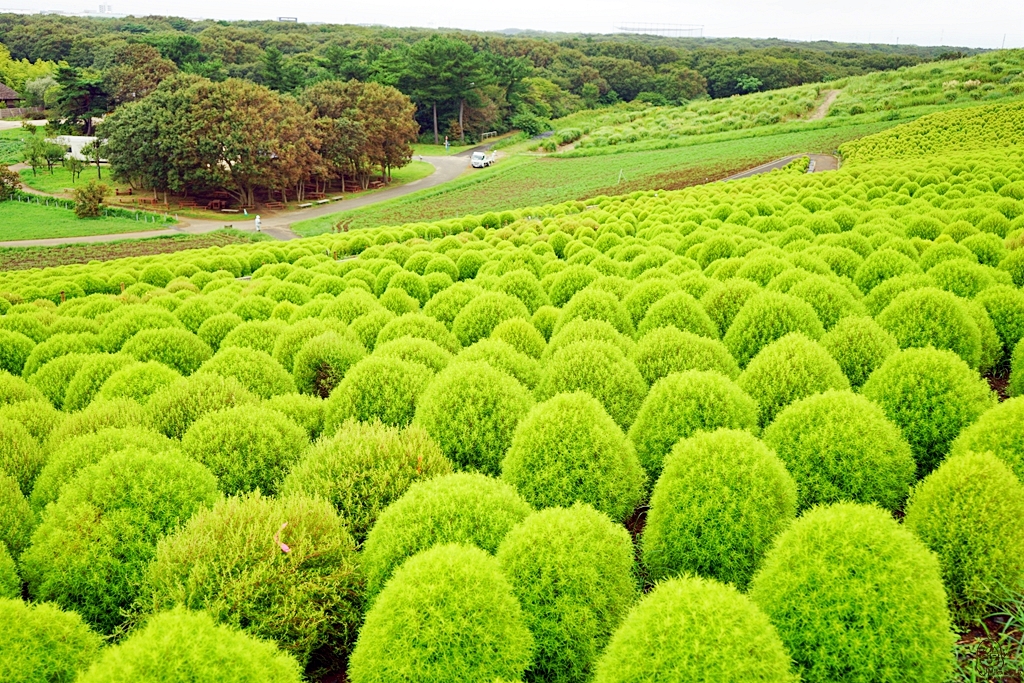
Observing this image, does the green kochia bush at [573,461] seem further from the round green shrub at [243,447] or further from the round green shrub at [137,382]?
the round green shrub at [137,382]

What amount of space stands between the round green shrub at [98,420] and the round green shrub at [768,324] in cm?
684

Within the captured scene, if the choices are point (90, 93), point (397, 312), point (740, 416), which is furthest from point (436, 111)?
point (740, 416)

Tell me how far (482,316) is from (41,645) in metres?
6.55

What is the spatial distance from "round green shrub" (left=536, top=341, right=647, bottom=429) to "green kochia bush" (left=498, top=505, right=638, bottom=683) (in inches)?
96.0

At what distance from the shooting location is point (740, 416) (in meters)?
5.86

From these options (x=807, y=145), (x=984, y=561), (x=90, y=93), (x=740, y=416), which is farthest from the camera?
(x=90, y=93)

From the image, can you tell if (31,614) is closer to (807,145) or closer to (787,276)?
(787,276)

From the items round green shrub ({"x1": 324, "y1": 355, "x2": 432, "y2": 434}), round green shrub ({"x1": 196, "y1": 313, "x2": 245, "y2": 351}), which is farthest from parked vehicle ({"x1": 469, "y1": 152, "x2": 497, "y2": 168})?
round green shrub ({"x1": 324, "y1": 355, "x2": 432, "y2": 434})

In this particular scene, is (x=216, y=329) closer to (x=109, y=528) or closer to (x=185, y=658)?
(x=109, y=528)

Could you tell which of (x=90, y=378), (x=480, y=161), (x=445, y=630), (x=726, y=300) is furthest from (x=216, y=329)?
(x=480, y=161)

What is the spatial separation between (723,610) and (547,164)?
202 ft

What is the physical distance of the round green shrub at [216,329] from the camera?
10.2 meters

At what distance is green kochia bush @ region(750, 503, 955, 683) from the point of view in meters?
3.48

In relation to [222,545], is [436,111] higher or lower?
higher
